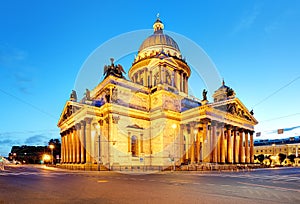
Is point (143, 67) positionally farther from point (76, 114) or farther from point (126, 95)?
point (76, 114)

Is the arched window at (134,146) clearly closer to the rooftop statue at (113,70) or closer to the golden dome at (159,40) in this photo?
the rooftop statue at (113,70)

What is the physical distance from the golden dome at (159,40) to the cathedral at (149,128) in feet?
33.4

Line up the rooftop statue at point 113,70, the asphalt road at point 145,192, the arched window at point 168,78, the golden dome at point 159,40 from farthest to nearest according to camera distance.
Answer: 1. the golden dome at point 159,40
2. the arched window at point 168,78
3. the rooftop statue at point 113,70
4. the asphalt road at point 145,192

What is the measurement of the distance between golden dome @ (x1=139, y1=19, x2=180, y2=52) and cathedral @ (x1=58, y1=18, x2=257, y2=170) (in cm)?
1019

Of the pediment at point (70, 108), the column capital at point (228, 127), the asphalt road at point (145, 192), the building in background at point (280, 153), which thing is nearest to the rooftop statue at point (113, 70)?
the pediment at point (70, 108)

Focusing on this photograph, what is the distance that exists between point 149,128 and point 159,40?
27.5 meters

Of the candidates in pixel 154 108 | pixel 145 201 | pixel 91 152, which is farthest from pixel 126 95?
pixel 145 201

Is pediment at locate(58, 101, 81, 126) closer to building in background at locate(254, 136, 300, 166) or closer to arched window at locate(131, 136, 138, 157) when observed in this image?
arched window at locate(131, 136, 138, 157)

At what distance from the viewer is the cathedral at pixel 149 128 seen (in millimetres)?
40031

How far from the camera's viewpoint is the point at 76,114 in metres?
46.1

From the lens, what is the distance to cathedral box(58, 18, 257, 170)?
40031 millimetres

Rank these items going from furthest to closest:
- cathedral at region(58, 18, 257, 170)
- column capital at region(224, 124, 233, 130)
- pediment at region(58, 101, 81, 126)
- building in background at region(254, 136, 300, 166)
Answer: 1. building in background at region(254, 136, 300, 166)
2. pediment at region(58, 101, 81, 126)
3. column capital at region(224, 124, 233, 130)
4. cathedral at region(58, 18, 257, 170)

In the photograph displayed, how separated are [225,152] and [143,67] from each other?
28.2m

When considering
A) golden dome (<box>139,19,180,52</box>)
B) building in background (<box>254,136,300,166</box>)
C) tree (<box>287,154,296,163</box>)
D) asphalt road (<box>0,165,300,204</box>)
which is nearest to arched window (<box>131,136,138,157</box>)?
asphalt road (<box>0,165,300,204</box>)
